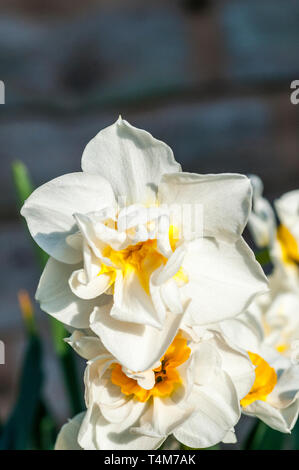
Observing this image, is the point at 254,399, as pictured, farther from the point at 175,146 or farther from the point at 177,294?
the point at 175,146

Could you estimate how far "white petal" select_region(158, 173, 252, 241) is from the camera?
39cm

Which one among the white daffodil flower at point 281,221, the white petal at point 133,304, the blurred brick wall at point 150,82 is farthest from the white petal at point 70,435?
the blurred brick wall at point 150,82

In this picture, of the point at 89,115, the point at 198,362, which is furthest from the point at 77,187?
the point at 89,115

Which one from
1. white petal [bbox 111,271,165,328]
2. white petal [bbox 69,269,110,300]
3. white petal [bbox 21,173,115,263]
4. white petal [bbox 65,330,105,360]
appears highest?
white petal [bbox 21,173,115,263]

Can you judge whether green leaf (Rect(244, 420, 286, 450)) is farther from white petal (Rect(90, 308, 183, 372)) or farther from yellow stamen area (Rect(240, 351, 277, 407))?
white petal (Rect(90, 308, 183, 372))

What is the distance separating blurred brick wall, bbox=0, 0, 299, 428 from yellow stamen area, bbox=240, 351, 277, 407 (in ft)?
3.75

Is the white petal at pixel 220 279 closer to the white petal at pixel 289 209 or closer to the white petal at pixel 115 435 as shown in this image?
the white petal at pixel 115 435

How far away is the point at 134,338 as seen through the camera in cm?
39

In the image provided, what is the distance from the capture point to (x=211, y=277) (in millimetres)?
404

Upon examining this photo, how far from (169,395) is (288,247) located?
385mm

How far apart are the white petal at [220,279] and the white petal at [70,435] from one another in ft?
0.53

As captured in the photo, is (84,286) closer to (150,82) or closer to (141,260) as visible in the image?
(141,260)

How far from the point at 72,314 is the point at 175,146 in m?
1.21

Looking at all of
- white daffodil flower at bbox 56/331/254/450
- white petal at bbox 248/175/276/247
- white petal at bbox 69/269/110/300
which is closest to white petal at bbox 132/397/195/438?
white daffodil flower at bbox 56/331/254/450
